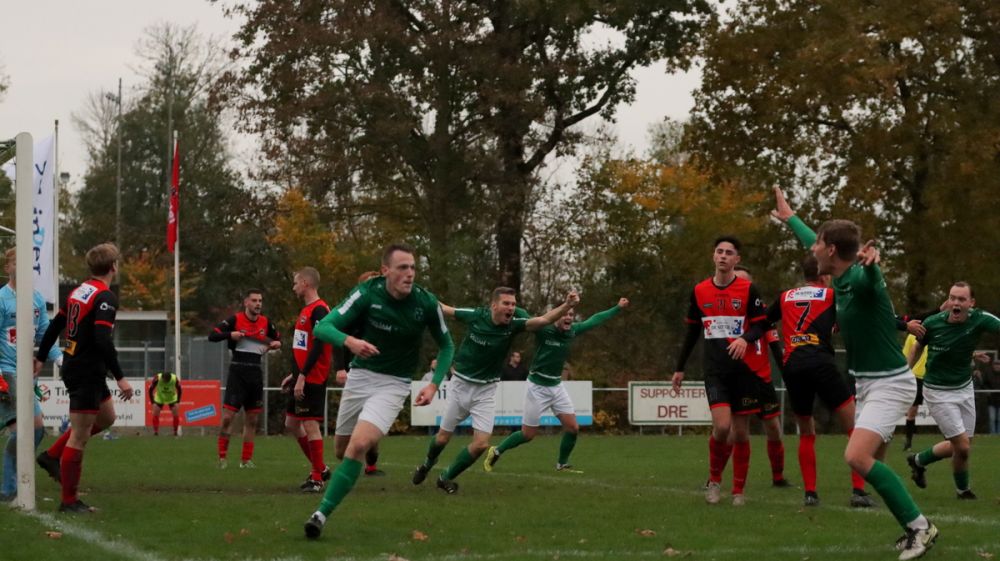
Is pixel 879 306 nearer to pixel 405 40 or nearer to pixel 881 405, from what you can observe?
pixel 881 405

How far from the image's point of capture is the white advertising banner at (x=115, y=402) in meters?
30.0

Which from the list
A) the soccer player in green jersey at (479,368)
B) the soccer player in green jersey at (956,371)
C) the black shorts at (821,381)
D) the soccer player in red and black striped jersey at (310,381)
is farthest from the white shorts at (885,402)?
the soccer player in red and black striped jersey at (310,381)

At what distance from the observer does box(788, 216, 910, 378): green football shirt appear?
9.38 metres

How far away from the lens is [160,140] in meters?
68.2

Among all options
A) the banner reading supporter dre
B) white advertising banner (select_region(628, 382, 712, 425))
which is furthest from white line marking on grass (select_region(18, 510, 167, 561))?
white advertising banner (select_region(628, 382, 712, 425))

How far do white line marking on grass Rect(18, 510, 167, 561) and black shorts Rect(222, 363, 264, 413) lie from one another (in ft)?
21.8

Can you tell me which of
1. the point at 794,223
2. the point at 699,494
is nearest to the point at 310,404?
the point at 699,494

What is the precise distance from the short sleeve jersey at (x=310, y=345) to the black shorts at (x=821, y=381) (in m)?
4.78

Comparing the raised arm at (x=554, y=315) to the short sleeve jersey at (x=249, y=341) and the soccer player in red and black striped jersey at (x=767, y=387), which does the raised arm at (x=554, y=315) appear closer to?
the soccer player in red and black striped jersey at (x=767, y=387)

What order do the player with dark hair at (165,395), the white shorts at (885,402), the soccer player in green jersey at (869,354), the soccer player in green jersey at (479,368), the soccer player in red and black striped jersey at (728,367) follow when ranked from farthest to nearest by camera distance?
the player with dark hair at (165,395), the soccer player in green jersey at (479,368), the soccer player in red and black striped jersey at (728,367), the white shorts at (885,402), the soccer player in green jersey at (869,354)

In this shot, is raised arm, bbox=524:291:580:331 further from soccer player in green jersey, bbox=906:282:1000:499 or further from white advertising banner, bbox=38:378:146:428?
white advertising banner, bbox=38:378:146:428

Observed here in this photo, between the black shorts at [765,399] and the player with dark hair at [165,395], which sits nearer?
the black shorts at [765,399]

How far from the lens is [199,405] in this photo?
104 ft

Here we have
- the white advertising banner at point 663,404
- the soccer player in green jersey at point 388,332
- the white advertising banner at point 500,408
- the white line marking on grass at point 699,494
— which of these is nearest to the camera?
the soccer player in green jersey at point 388,332
